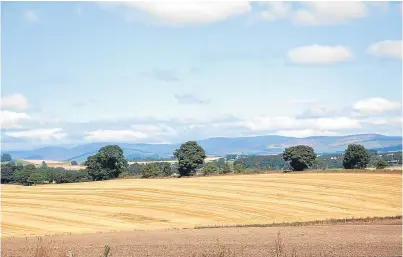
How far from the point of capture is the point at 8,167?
136500mm

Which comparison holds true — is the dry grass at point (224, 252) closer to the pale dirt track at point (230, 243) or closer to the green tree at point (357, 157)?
the pale dirt track at point (230, 243)

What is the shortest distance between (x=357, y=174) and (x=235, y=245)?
214ft

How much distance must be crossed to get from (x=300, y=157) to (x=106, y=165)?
45.3 meters

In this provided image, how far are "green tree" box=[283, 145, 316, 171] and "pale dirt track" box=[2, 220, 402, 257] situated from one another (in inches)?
2629

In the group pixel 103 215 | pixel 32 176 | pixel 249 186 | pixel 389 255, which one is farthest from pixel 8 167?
pixel 389 255

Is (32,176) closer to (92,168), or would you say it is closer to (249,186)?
(92,168)

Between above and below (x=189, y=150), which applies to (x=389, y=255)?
below

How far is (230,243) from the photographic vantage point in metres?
36.5

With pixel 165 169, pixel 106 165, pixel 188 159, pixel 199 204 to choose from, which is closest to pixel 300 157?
pixel 188 159

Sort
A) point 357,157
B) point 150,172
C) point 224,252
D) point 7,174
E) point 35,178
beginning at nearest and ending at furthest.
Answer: point 224,252 < point 35,178 < point 150,172 < point 357,157 < point 7,174

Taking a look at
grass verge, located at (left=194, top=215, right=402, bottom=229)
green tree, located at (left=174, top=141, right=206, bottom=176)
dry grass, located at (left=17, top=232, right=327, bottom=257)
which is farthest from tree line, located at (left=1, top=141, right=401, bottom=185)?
dry grass, located at (left=17, top=232, right=327, bottom=257)

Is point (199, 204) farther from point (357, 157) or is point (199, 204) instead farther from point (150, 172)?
point (357, 157)

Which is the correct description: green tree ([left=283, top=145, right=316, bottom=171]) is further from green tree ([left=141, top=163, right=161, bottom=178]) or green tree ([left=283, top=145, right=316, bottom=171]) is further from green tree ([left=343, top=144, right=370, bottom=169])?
green tree ([left=141, top=163, right=161, bottom=178])

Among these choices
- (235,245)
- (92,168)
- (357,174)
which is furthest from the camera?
(92,168)
